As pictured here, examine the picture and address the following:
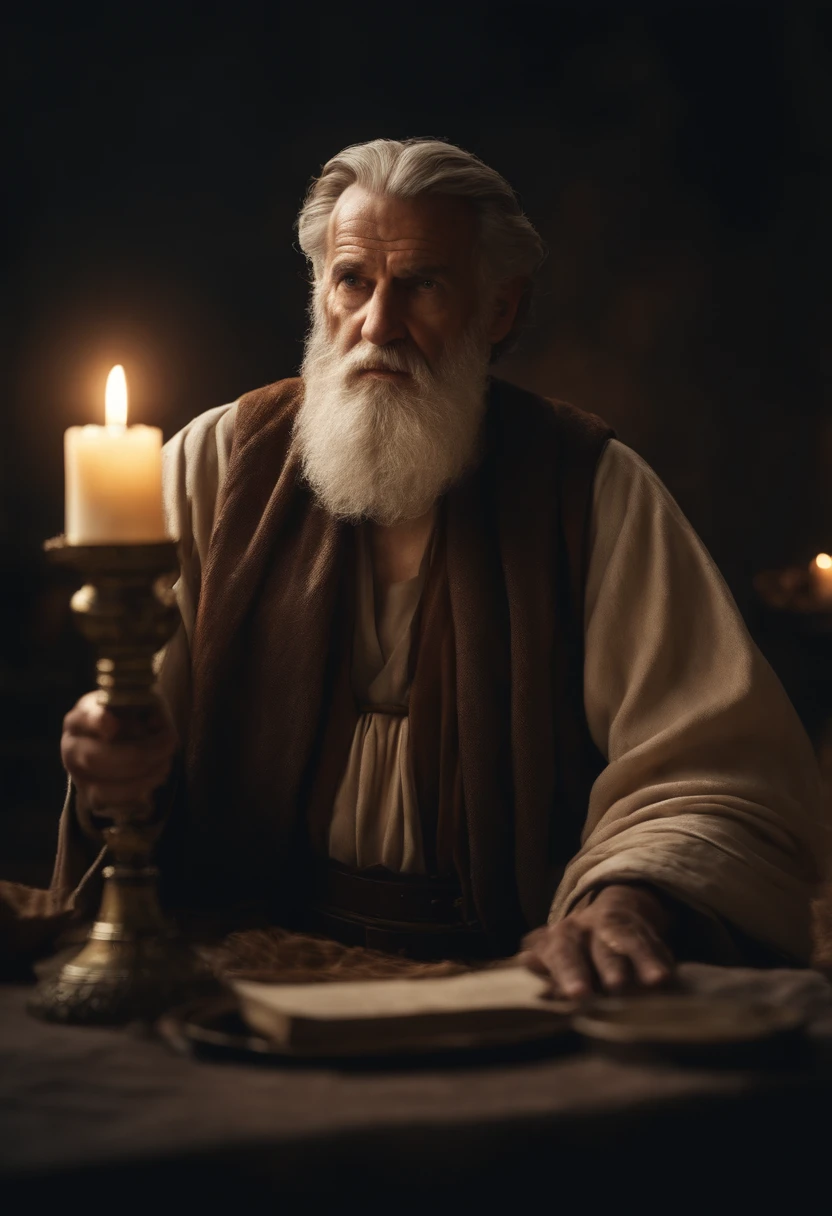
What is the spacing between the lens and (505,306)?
2980 millimetres

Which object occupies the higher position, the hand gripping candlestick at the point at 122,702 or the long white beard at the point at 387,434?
the long white beard at the point at 387,434

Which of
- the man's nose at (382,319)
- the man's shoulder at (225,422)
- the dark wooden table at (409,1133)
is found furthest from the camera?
the man's shoulder at (225,422)

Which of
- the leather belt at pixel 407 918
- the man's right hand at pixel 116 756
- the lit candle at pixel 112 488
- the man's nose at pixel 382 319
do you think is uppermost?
the man's nose at pixel 382 319

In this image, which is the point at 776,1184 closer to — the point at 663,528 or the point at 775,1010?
the point at 775,1010

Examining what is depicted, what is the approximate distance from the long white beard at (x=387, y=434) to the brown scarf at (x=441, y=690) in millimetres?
64

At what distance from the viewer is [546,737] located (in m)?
2.54

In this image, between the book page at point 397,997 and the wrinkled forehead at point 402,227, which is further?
the wrinkled forehead at point 402,227

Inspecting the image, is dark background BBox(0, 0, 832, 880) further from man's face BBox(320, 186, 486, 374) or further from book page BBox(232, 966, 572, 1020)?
book page BBox(232, 966, 572, 1020)

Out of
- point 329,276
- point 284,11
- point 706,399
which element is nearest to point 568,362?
point 706,399

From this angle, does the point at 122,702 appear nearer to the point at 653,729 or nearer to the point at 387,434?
the point at 653,729

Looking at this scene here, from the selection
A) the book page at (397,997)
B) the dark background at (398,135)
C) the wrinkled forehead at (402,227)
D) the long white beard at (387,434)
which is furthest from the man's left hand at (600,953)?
the dark background at (398,135)

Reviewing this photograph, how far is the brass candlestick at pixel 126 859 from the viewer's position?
1498mm

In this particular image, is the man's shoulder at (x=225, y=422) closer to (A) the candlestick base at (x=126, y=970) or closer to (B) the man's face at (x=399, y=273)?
(B) the man's face at (x=399, y=273)

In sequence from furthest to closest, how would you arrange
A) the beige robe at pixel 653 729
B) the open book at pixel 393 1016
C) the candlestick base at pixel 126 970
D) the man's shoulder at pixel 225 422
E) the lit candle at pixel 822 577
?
the lit candle at pixel 822 577, the man's shoulder at pixel 225 422, the beige robe at pixel 653 729, the candlestick base at pixel 126 970, the open book at pixel 393 1016
